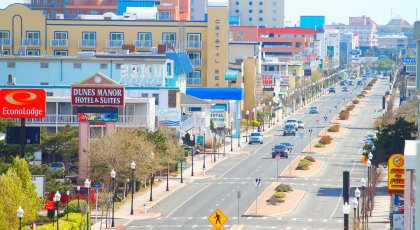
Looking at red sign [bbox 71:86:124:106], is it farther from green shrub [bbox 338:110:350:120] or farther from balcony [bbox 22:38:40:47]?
green shrub [bbox 338:110:350:120]

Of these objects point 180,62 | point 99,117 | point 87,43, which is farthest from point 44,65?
point 87,43

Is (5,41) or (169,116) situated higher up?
(5,41)

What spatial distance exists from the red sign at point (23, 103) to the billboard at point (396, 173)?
29.6m

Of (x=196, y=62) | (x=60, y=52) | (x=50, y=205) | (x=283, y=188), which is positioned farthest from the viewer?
(x=196, y=62)

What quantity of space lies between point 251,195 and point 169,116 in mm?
28729

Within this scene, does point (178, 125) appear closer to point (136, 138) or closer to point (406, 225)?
point (136, 138)

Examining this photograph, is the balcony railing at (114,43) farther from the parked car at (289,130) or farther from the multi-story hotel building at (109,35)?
the parked car at (289,130)

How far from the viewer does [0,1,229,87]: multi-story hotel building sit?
546 ft

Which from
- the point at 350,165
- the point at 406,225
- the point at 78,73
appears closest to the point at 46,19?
the point at 78,73

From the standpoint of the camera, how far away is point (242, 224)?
80.6 metres

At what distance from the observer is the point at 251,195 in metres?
96.2

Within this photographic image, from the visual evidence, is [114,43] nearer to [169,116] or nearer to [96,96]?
[169,116]

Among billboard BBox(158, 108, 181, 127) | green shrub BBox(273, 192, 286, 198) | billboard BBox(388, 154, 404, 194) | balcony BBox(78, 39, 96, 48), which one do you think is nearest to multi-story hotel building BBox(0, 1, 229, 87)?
balcony BBox(78, 39, 96, 48)

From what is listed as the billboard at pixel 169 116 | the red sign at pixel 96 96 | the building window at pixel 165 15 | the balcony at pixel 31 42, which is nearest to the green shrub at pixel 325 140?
the billboard at pixel 169 116
